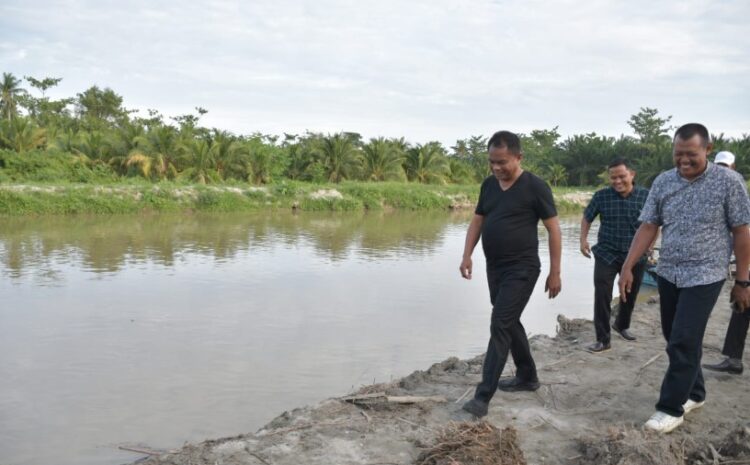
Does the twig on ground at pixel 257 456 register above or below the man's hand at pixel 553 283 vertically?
below

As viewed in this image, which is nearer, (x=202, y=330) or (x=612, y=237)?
(x=612, y=237)

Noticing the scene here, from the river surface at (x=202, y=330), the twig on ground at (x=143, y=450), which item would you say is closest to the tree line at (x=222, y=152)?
the river surface at (x=202, y=330)

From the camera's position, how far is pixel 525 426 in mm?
3639

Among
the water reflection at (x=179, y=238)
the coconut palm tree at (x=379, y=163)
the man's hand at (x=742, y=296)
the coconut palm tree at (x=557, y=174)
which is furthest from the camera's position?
the coconut palm tree at (x=557, y=174)

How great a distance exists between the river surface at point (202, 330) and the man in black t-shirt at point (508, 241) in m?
1.78

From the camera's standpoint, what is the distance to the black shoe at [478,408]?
3.75m

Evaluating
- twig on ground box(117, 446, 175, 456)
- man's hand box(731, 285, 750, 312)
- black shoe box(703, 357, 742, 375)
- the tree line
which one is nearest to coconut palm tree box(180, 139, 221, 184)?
the tree line

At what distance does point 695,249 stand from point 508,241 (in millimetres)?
1003

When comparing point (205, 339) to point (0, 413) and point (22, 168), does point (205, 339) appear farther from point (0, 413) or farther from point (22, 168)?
point (22, 168)

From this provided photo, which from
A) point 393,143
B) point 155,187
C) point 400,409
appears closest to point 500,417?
point 400,409

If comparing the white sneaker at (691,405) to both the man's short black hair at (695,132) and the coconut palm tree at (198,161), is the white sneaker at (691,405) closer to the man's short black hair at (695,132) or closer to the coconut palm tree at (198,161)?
the man's short black hair at (695,132)

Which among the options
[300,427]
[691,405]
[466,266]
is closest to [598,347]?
[691,405]

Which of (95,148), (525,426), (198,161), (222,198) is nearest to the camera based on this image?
(525,426)

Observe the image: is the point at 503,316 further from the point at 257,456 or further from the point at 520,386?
the point at 257,456
